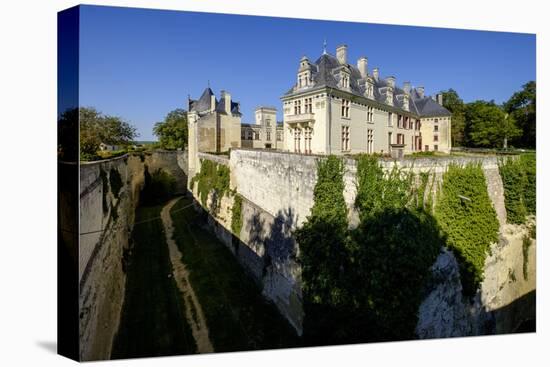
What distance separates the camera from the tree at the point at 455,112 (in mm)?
8887

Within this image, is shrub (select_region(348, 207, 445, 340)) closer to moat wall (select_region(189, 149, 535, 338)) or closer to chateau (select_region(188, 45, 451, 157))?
moat wall (select_region(189, 149, 535, 338))

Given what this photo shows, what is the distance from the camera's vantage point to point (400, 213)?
777 centimetres

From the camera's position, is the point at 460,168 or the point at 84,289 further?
the point at 460,168

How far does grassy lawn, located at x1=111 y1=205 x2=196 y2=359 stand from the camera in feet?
21.9

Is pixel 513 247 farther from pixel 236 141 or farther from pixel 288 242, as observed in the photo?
pixel 236 141

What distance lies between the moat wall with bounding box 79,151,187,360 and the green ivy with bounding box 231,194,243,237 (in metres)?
3.39

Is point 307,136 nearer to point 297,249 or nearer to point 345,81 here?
point 345,81

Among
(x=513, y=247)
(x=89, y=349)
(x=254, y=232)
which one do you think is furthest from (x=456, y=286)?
(x=89, y=349)

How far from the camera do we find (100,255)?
24.1 feet

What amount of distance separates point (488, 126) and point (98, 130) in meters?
10.3

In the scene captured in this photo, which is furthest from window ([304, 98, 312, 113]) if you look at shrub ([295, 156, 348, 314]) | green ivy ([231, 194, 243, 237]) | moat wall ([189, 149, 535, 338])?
green ivy ([231, 194, 243, 237])

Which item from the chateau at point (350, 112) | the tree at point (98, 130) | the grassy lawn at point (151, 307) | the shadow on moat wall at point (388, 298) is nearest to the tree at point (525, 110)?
the chateau at point (350, 112)

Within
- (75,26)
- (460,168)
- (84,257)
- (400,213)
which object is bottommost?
(84,257)

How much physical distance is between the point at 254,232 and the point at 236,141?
26.8 ft
